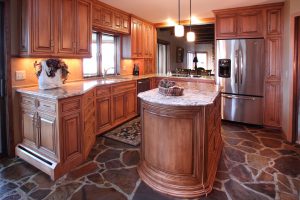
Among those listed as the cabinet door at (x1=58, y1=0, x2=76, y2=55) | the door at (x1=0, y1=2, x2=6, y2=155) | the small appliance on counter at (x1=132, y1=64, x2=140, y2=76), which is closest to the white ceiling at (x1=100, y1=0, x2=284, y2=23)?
the cabinet door at (x1=58, y1=0, x2=76, y2=55)

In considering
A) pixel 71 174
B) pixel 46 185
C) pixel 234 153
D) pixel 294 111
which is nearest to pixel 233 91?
pixel 294 111

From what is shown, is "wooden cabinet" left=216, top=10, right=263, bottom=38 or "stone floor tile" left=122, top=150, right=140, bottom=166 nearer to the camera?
"stone floor tile" left=122, top=150, right=140, bottom=166

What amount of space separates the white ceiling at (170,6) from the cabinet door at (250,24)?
247mm

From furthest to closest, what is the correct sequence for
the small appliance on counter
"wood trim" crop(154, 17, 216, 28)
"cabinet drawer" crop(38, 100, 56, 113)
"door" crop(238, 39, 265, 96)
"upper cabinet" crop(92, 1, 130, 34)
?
the small appliance on counter → "wood trim" crop(154, 17, 216, 28) → "door" crop(238, 39, 265, 96) → "upper cabinet" crop(92, 1, 130, 34) → "cabinet drawer" crop(38, 100, 56, 113)

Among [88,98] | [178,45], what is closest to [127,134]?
[88,98]

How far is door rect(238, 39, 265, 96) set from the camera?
14.5ft

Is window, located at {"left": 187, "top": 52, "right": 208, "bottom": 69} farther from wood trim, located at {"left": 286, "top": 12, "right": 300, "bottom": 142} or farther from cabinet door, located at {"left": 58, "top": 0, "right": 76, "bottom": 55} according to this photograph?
cabinet door, located at {"left": 58, "top": 0, "right": 76, "bottom": 55}

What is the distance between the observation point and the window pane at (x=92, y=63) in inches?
179

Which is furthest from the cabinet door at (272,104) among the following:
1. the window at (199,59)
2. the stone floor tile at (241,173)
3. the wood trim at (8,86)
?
the window at (199,59)

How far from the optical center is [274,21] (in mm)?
4340

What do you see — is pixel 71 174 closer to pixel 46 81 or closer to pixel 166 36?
pixel 46 81

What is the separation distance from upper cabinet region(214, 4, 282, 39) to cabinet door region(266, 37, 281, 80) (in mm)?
175

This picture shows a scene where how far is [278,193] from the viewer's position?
2.26 meters

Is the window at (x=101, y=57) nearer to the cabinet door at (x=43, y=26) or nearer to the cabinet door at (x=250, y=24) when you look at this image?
the cabinet door at (x=43, y=26)
